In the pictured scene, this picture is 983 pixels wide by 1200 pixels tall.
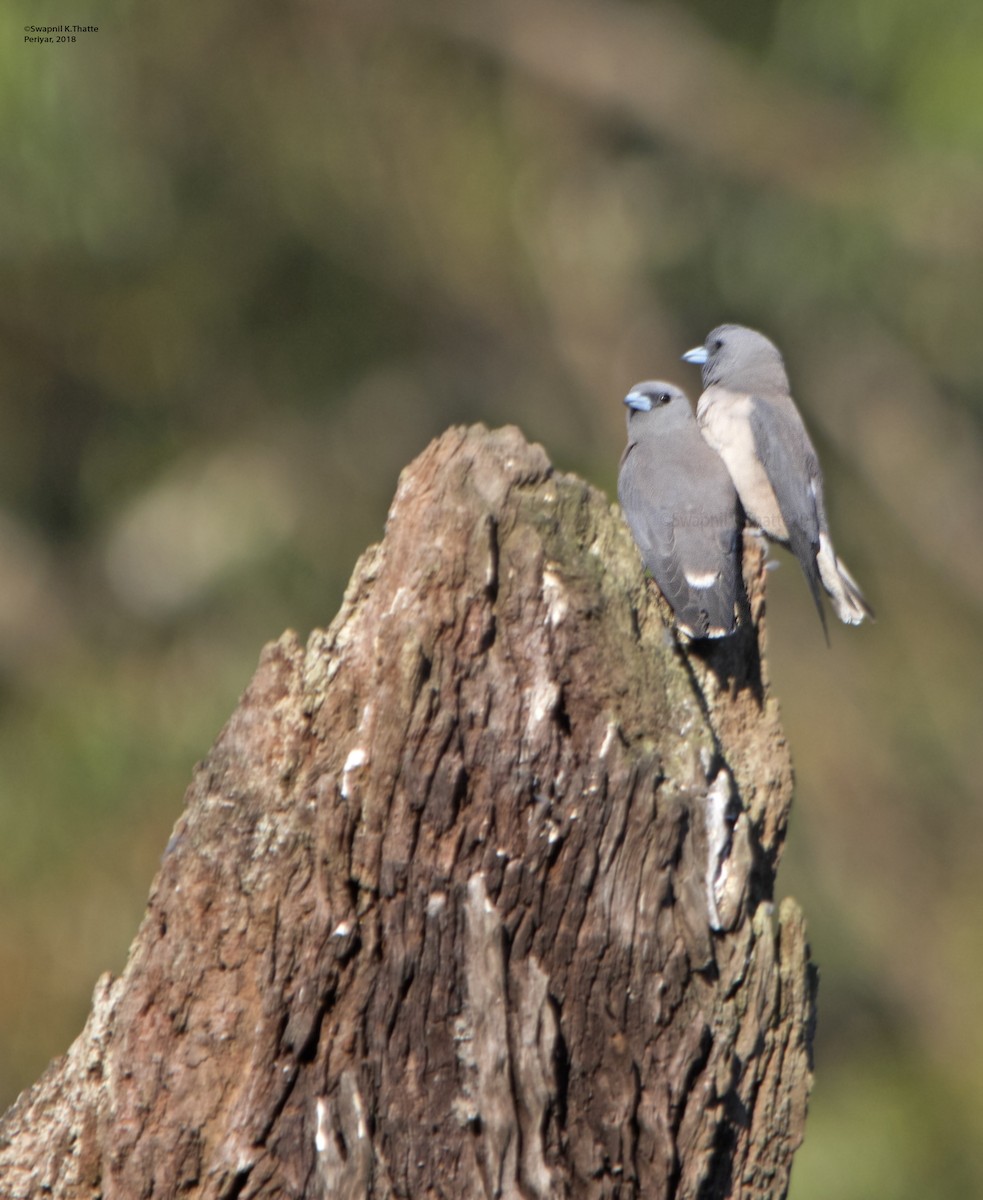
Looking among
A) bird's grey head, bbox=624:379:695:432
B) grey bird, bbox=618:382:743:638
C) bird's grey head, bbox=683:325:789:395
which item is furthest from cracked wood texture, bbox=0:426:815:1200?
bird's grey head, bbox=683:325:789:395

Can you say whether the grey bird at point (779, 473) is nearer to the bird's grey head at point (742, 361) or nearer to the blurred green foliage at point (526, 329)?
the bird's grey head at point (742, 361)

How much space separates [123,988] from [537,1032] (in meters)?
0.93

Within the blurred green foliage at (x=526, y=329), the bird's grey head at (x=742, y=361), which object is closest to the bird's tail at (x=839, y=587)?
the bird's grey head at (x=742, y=361)

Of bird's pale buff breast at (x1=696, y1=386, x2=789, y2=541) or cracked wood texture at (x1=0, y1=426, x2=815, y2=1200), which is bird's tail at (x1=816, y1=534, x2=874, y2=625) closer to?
bird's pale buff breast at (x1=696, y1=386, x2=789, y2=541)

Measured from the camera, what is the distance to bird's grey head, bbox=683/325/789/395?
5.36m

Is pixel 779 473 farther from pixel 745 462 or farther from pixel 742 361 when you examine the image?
pixel 742 361

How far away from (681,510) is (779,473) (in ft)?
2.85

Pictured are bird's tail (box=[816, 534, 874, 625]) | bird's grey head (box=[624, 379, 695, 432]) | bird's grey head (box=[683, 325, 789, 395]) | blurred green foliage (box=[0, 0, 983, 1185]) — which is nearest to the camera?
bird's grey head (box=[624, 379, 695, 432])

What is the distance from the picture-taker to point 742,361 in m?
5.43

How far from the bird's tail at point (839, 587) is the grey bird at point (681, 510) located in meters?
0.60

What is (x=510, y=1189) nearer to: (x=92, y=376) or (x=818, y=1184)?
(x=818, y=1184)

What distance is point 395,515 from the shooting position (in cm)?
376

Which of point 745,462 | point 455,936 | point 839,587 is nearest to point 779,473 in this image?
point 745,462

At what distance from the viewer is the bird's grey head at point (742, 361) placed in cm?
536
